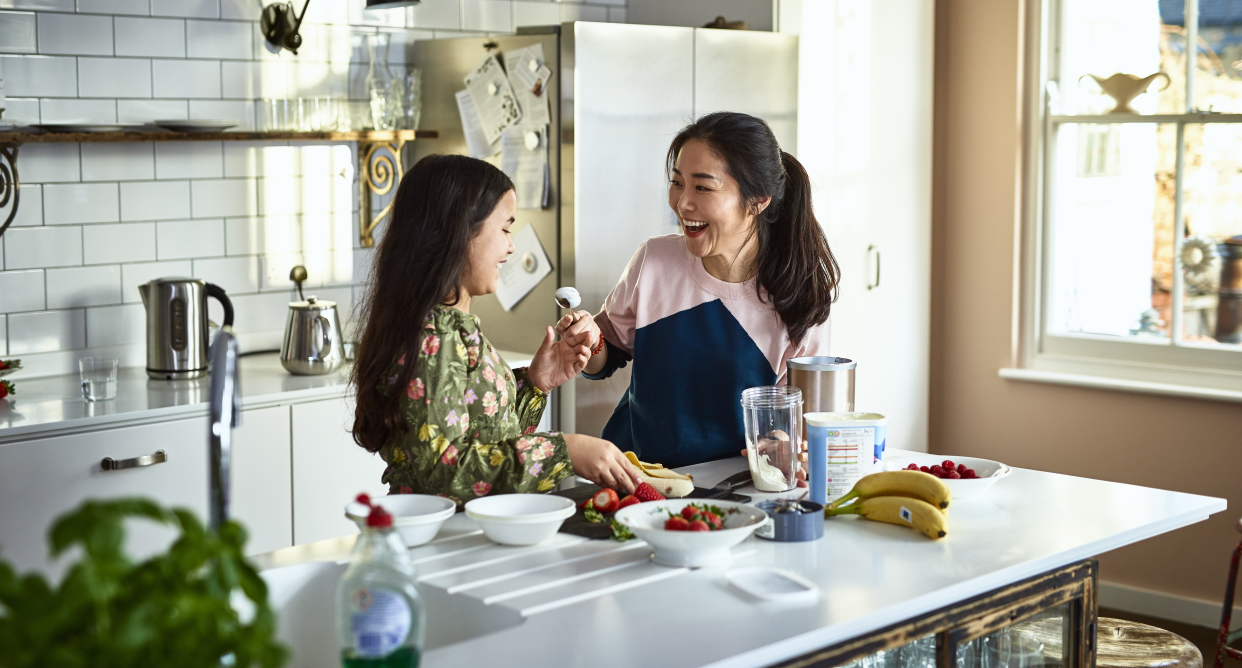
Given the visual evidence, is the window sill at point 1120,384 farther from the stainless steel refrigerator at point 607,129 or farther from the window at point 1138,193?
the stainless steel refrigerator at point 607,129

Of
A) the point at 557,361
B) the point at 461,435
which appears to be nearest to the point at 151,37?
the point at 557,361

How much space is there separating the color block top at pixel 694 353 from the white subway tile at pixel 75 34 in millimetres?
1714

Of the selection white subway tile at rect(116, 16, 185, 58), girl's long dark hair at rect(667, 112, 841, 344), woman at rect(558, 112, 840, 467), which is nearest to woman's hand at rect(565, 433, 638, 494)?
woman at rect(558, 112, 840, 467)

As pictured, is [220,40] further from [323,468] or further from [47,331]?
[323,468]

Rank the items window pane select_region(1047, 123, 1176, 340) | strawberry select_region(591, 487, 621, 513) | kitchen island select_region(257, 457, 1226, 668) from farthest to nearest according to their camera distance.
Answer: window pane select_region(1047, 123, 1176, 340) < strawberry select_region(591, 487, 621, 513) < kitchen island select_region(257, 457, 1226, 668)

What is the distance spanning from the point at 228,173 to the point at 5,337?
0.78m

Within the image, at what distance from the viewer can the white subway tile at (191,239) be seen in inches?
136

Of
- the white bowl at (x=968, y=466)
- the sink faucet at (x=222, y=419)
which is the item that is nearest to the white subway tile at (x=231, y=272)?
the white bowl at (x=968, y=466)

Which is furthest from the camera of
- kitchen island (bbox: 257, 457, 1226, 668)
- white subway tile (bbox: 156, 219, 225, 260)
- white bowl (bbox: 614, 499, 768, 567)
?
white subway tile (bbox: 156, 219, 225, 260)

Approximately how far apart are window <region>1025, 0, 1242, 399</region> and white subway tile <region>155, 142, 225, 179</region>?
2.73 m

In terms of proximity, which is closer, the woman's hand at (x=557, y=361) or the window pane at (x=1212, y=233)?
the woman's hand at (x=557, y=361)

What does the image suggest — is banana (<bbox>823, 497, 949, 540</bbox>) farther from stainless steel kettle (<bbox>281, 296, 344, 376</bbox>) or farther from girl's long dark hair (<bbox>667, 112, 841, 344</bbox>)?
stainless steel kettle (<bbox>281, 296, 344, 376</bbox>)

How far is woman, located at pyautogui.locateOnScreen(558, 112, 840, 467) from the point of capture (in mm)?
2492

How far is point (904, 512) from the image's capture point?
189cm
